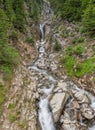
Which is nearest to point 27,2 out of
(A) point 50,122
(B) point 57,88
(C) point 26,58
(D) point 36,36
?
(D) point 36,36

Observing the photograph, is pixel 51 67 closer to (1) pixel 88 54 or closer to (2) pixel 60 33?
(1) pixel 88 54

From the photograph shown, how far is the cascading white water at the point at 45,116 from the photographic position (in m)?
24.6

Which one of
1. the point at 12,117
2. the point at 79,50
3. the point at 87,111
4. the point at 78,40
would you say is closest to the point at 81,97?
the point at 87,111

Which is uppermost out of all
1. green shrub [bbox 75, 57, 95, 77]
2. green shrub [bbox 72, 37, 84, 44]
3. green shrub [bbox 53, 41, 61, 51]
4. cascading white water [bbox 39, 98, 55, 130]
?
green shrub [bbox 72, 37, 84, 44]

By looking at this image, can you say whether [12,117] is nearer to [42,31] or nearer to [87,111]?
[87,111]

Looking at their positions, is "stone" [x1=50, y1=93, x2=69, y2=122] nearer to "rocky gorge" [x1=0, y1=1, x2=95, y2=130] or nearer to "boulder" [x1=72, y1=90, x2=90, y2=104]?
"rocky gorge" [x1=0, y1=1, x2=95, y2=130]

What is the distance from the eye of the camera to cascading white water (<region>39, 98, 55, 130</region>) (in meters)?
24.6

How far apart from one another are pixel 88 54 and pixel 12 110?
16.2m

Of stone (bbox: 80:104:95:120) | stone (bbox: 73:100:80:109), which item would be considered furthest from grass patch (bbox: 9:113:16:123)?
stone (bbox: 80:104:95:120)

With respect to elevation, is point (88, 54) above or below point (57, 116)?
above

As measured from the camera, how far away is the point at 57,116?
24406mm

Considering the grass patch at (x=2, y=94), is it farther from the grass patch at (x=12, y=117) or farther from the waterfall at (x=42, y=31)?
A: the waterfall at (x=42, y=31)

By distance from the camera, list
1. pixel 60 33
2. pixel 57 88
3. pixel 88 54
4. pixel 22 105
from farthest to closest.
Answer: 1. pixel 60 33
2. pixel 88 54
3. pixel 57 88
4. pixel 22 105

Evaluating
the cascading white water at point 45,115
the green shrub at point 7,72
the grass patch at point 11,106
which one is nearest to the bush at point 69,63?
the cascading white water at point 45,115
